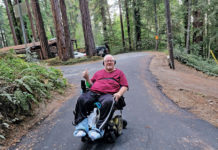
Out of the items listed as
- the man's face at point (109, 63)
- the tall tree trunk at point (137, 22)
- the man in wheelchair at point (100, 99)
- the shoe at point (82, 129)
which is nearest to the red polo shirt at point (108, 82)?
the man in wheelchair at point (100, 99)

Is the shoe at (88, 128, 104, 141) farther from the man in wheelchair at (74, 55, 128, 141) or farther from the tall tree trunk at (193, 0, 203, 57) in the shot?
the tall tree trunk at (193, 0, 203, 57)

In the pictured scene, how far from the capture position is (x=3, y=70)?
4.63 metres

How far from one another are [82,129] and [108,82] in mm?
1073

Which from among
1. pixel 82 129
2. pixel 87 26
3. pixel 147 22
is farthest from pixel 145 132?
pixel 147 22

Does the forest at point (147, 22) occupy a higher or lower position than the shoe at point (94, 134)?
higher

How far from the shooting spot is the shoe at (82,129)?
274cm

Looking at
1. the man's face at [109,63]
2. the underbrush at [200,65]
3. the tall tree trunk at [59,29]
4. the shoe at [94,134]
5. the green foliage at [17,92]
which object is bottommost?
the underbrush at [200,65]

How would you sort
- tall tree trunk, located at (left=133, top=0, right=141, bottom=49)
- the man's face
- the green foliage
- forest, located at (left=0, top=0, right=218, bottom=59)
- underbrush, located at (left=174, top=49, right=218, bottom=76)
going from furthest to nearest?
tall tree trunk, located at (left=133, top=0, right=141, bottom=49) < forest, located at (left=0, top=0, right=218, bottom=59) < underbrush, located at (left=174, top=49, right=218, bottom=76) < the green foliage < the man's face

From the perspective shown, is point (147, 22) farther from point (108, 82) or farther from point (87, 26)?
point (108, 82)

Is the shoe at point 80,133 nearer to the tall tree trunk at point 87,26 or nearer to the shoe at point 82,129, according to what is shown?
the shoe at point 82,129

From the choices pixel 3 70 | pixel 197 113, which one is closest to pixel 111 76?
pixel 197 113

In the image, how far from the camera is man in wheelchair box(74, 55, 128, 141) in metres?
2.82

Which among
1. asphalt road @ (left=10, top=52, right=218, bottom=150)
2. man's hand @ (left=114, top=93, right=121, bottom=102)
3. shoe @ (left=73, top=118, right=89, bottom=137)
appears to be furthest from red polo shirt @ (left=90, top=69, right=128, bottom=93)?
asphalt road @ (left=10, top=52, right=218, bottom=150)

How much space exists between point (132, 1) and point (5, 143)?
2957cm
